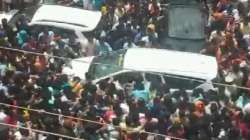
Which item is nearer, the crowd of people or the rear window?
the crowd of people

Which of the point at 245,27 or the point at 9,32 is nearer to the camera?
the point at 9,32

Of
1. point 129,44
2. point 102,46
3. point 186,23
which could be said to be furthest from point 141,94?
point 186,23

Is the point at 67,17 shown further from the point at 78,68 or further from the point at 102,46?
the point at 78,68

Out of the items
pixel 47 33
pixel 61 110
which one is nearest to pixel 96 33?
pixel 47 33

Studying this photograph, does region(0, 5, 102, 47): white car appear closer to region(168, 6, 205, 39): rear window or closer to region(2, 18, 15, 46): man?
region(2, 18, 15, 46): man

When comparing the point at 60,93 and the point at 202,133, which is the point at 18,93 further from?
the point at 202,133

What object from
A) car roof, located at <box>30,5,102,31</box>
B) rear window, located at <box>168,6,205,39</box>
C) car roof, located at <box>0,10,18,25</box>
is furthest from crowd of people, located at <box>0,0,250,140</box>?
car roof, located at <box>0,10,18,25</box>
